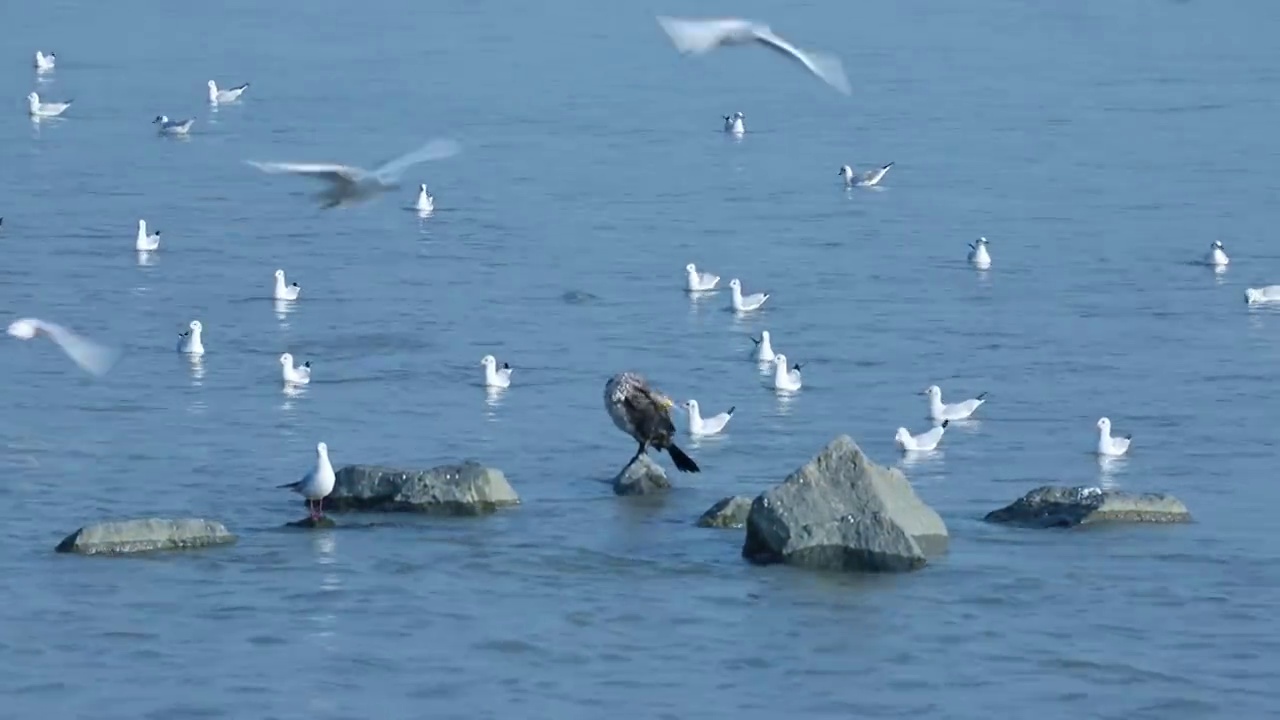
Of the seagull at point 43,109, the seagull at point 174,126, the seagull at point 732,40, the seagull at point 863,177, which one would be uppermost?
the seagull at point 43,109

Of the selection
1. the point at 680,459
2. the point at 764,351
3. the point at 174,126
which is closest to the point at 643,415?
the point at 680,459

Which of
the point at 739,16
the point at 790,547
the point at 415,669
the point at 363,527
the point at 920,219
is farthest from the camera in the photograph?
the point at 739,16

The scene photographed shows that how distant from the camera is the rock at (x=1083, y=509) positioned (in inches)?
585

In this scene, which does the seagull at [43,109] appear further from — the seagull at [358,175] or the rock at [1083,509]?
the seagull at [358,175]

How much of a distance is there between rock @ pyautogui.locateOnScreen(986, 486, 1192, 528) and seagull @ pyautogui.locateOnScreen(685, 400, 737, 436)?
3.38m

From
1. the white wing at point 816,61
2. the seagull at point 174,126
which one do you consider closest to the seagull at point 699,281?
the seagull at point 174,126

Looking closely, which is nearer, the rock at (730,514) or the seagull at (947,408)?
the rock at (730,514)

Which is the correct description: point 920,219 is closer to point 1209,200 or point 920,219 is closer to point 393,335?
point 1209,200

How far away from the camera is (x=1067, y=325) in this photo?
74.7ft

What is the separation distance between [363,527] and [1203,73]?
2837cm

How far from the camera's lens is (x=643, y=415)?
1661cm

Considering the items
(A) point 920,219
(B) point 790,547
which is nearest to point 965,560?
(B) point 790,547

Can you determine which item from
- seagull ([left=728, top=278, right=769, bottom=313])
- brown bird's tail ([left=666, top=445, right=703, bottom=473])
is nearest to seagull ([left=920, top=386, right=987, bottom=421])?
brown bird's tail ([left=666, top=445, right=703, bottom=473])

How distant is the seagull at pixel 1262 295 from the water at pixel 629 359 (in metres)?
0.29
